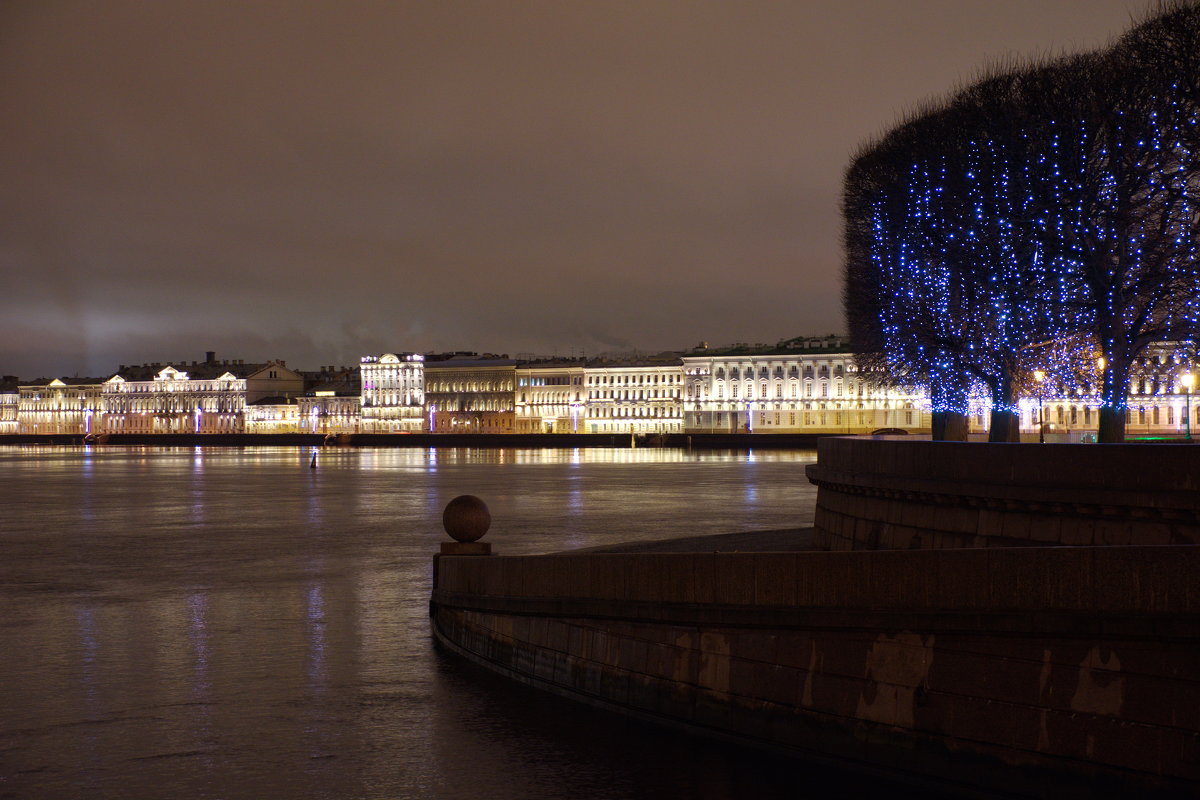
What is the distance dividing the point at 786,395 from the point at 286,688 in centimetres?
13154

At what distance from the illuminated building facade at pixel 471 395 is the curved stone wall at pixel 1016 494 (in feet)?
Result: 493

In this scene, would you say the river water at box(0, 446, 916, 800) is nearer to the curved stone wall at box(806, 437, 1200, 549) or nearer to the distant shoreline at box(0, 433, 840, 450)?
the curved stone wall at box(806, 437, 1200, 549)

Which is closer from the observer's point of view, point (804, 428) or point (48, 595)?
point (48, 595)

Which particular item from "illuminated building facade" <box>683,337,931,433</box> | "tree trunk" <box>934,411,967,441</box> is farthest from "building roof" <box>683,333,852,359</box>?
"tree trunk" <box>934,411,967,441</box>

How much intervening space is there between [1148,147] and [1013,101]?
3.88m

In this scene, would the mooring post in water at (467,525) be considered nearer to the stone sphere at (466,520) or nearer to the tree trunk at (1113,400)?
the stone sphere at (466,520)

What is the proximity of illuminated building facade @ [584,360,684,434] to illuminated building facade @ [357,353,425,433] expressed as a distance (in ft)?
81.9

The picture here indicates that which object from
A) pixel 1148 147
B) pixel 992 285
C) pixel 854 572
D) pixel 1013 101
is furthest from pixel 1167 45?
pixel 854 572

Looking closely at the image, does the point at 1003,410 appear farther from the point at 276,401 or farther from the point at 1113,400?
the point at 276,401

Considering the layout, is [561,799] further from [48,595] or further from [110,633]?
[48,595]

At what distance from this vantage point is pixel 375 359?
182 metres

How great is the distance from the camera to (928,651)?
10.6 meters

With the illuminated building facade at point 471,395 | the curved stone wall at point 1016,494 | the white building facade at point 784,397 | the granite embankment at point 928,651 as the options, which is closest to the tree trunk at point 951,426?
the curved stone wall at point 1016,494

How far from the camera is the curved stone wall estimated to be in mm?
11961
